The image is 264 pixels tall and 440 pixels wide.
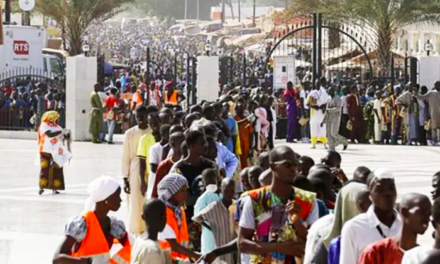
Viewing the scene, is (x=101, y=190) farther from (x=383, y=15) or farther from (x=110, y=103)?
(x=383, y=15)

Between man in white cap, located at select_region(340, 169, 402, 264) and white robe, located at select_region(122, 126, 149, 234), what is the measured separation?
5.78 meters

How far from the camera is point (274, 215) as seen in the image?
691 cm

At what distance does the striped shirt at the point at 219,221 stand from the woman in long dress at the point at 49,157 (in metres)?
8.42

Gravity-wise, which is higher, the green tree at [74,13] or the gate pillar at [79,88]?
the green tree at [74,13]

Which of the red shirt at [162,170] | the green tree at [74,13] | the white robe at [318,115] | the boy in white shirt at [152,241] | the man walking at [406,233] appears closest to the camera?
the man walking at [406,233]

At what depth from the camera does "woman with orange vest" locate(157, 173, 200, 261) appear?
7820 millimetres

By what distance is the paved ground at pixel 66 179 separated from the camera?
12.6 m

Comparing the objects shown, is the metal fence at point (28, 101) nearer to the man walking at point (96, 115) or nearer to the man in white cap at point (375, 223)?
the man walking at point (96, 115)

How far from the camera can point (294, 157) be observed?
6953mm

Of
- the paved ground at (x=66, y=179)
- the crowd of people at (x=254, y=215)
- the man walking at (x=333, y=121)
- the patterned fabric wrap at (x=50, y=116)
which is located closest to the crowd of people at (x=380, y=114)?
the paved ground at (x=66, y=179)

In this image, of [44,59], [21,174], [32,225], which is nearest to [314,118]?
[21,174]

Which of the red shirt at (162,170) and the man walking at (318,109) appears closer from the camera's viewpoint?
the red shirt at (162,170)

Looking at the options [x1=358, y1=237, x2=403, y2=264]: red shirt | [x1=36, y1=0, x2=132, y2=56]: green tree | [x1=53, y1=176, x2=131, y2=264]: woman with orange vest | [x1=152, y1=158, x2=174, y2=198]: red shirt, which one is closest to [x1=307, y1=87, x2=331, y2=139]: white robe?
[x1=152, y1=158, x2=174, y2=198]: red shirt

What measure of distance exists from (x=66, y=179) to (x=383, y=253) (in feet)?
45.7
